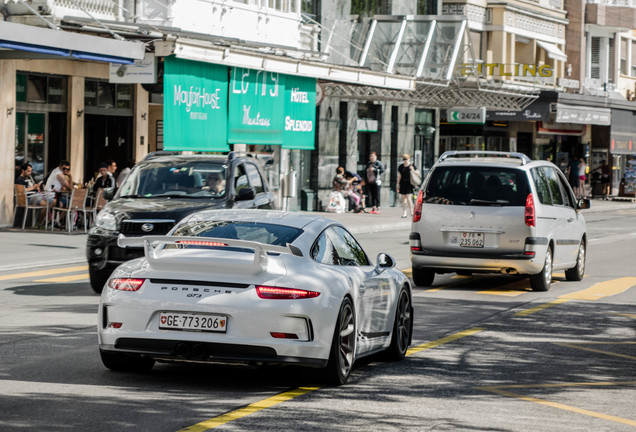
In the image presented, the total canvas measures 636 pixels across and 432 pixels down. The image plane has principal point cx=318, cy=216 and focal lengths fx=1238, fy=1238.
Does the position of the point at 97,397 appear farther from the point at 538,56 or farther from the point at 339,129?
the point at 538,56

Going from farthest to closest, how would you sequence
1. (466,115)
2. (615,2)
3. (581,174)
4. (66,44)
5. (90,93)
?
1. (615,2)
2. (581,174)
3. (466,115)
4. (90,93)
5. (66,44)

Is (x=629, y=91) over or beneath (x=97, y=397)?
over

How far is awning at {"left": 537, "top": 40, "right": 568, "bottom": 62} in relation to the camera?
57344mm

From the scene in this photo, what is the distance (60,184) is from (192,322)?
1863 centimetres

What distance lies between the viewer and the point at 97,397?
27.3 feet

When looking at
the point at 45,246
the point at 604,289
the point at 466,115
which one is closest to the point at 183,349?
the point at 604,289

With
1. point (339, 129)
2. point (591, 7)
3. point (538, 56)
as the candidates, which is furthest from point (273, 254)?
point (591, 7)

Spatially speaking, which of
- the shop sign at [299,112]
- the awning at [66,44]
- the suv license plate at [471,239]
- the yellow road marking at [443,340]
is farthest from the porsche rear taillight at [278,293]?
the shop sign at [299,112]

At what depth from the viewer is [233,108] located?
30828 mm

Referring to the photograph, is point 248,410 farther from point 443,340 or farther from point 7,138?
point 7,138

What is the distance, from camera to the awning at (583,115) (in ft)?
178

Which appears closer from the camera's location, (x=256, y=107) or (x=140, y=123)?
(x=140, y=123)

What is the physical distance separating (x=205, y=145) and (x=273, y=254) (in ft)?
67.4

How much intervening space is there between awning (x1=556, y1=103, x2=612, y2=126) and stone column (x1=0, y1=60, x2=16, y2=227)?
3122cm
